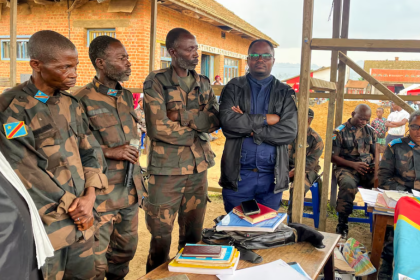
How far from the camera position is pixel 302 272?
1.62 metres

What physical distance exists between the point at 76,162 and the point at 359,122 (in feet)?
12.8

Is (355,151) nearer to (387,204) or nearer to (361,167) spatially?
(361,167)

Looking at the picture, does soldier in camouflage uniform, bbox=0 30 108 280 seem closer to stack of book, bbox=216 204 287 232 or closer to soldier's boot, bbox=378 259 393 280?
stack of book, bbox=216 204 287 232

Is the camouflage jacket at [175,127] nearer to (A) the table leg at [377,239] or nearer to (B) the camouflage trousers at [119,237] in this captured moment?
(B) the camouflage trousers at [119,237]

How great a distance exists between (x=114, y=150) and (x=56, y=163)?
1.87ft

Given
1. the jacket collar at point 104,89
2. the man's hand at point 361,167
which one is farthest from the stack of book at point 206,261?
the man's hand at point 361,167

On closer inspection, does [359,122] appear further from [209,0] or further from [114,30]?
[209,0]

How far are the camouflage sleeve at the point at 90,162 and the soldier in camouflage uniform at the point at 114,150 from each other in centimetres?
25

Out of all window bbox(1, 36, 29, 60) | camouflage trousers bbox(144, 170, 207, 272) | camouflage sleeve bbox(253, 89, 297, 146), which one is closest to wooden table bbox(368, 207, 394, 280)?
camouflage sleeve bbox(253, 89, 297, 146)

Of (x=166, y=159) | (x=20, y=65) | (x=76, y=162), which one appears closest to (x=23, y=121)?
(x=76, y=162)

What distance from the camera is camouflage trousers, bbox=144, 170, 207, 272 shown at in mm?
2561

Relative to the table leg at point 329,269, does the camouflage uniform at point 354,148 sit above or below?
above

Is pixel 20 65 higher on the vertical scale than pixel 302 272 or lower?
higher

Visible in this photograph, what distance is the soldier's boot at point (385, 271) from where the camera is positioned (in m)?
2.74
